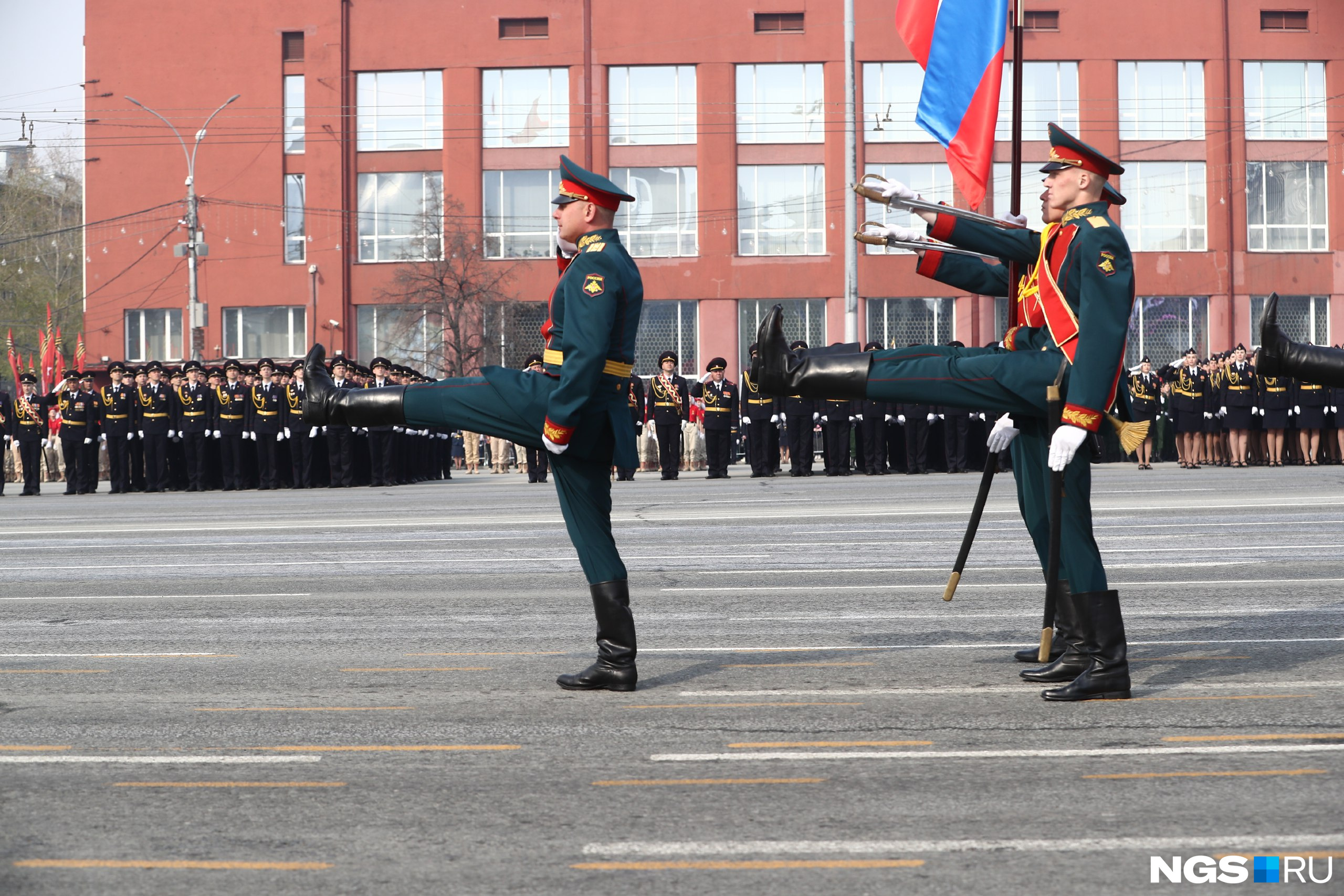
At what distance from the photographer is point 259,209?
176 ft

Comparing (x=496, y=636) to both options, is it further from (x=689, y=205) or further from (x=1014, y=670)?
(x=689, y=205)

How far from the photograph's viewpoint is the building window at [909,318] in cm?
5225

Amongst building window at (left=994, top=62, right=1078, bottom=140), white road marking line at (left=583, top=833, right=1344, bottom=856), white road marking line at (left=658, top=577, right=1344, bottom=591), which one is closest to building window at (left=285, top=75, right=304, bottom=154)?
building window at (left=994, top=62, right=1078, bottom=140)

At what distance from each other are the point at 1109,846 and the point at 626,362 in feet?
10.4

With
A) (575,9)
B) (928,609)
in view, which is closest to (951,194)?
(575,9)

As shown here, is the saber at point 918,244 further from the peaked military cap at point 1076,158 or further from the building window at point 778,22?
the building window at point 778,22

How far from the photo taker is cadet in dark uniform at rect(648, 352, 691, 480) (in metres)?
28.8

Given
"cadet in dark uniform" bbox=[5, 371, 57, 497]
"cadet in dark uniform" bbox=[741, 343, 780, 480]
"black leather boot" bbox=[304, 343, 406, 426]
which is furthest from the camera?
"cadet in dark uniform" bbox=[5, 371, 57, 497]

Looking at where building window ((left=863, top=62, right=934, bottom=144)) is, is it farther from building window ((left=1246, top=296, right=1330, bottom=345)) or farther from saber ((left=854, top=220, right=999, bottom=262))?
saber ((left=854, top=220, right=999, bottom=262))

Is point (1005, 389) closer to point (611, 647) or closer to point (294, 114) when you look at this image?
point (611, 647)

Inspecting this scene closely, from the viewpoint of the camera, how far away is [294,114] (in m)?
53.4

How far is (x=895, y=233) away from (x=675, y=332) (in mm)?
45625

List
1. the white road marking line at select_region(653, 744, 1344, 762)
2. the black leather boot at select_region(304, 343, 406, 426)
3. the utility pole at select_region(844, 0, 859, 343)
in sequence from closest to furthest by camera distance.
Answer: the white road marking line at select_region(653, 744, 1344, 762), the black leather boot at select_region(304, 343, 406, 426), the utility pole at select_region(844, 0, 859, 343)

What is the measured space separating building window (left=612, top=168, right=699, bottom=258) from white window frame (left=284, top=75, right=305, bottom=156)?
427 inches
